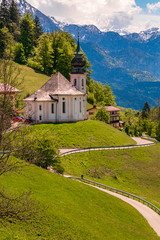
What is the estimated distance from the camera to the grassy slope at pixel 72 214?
2213 centimetres

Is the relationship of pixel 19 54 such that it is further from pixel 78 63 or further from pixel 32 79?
pixel 78 63

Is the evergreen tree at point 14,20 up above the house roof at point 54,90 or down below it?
above

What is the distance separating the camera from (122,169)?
5081 centimetres

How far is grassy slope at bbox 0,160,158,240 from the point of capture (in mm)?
22133

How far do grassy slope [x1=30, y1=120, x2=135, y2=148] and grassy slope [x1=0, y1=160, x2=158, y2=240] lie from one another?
68.2 ft

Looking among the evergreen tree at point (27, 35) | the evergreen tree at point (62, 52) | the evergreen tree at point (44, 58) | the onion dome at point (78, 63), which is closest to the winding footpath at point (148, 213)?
the onion dome at point (78, 63)

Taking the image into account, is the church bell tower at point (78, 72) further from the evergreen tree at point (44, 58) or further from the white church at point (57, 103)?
the evergreen tree at point (44, 58)

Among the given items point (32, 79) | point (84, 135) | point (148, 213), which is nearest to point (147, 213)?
point (148, 213)

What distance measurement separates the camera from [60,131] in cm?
5647

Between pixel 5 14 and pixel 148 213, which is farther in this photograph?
pixel 5 14

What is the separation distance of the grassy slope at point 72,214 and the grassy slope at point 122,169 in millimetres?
10388

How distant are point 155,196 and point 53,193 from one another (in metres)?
20.1

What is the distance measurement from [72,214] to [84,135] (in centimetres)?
3256

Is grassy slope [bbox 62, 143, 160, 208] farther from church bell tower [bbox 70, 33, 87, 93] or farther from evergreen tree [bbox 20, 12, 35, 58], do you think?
evergreen tree [bbox 20, 12, 35, 58]
